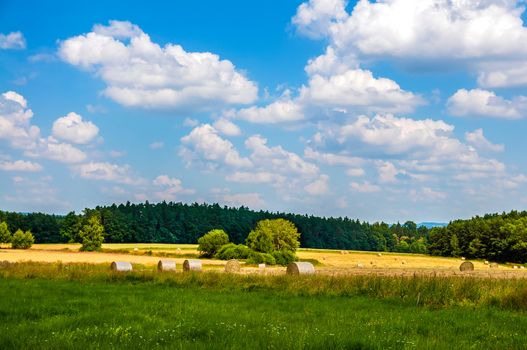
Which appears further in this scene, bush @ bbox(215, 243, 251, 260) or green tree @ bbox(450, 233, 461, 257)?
green tree @ bbox(450, 233, 461, 257)

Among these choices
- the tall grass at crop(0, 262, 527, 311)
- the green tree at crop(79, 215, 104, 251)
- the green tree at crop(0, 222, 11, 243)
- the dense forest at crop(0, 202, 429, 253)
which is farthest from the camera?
the dense forest at crop(0, 202, 429, 253)

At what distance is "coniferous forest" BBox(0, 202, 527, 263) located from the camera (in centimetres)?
12219

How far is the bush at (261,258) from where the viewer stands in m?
74.1

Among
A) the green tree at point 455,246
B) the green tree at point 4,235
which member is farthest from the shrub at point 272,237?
the green tree at point 4,235

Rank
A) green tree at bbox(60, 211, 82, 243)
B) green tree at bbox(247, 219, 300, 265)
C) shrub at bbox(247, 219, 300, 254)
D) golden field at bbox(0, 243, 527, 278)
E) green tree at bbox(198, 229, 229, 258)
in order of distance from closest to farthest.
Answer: golden field at bbox(0, 243, 527, 278), green tree at bbox(247, 219, 300, 265), shrub at bbox(247, 219, 300, 254), green tree at bbox(198, 229, 229, 258), green tree at bbox(60, 211, 82, 243)

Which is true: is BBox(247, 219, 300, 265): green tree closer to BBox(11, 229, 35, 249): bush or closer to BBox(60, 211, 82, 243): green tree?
BBox(11, 229, 35, 249): bush

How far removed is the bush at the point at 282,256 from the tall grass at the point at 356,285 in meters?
51.2

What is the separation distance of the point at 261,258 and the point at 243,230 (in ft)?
307

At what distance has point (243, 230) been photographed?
16862 cm

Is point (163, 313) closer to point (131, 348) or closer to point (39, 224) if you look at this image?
point (131, 348)

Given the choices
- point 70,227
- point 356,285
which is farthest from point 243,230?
point 356,285

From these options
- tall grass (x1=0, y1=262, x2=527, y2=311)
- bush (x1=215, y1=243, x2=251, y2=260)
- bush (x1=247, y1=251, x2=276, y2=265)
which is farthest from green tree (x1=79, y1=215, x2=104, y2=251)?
tall grass (x1=0, y1=262, x2=527, y2=311)

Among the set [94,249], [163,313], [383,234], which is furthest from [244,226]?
[163,313]

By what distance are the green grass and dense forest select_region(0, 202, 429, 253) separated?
11109 cm
